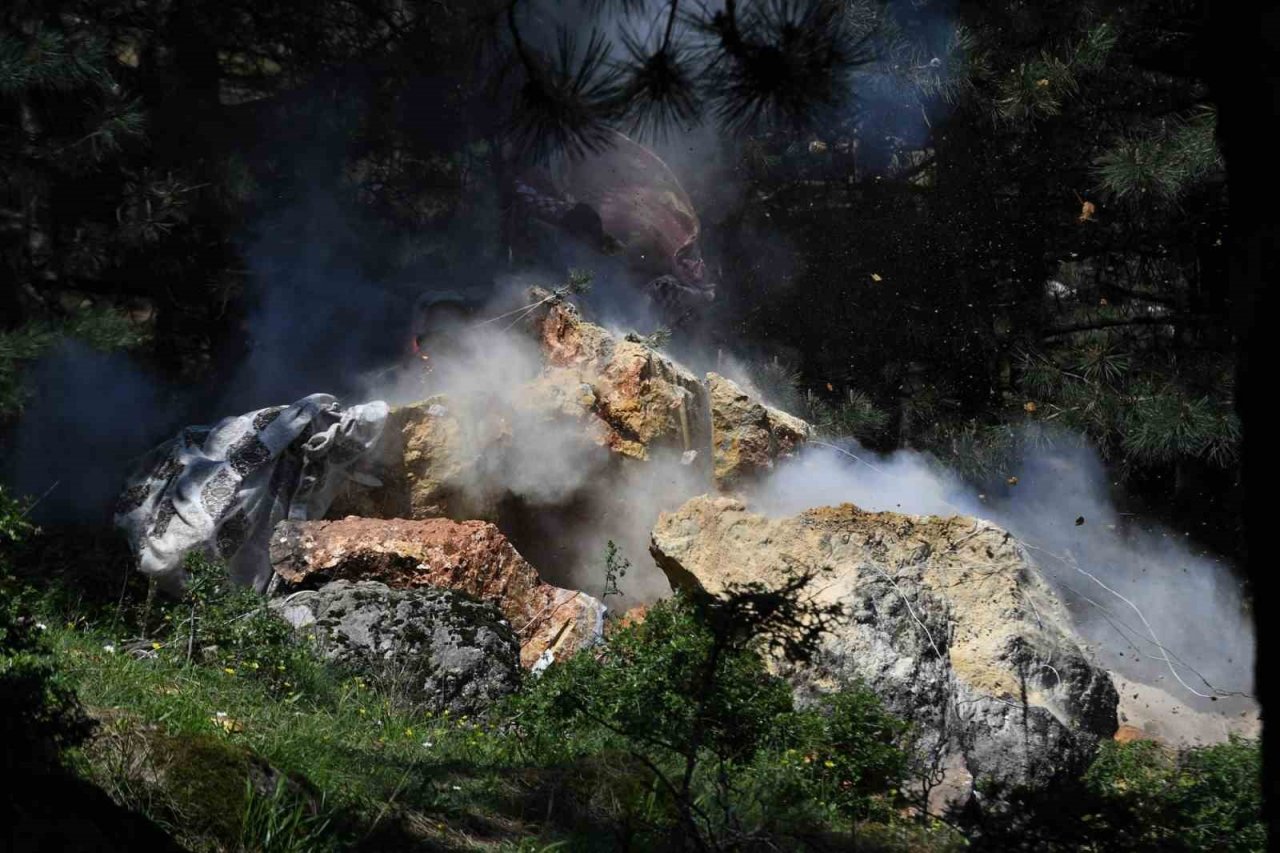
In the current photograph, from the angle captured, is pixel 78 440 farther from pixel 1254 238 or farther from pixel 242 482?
pixel 1254 238

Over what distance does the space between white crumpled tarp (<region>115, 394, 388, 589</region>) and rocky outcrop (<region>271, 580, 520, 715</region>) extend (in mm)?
752

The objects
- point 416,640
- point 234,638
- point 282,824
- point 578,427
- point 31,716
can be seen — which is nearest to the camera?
point 31,716

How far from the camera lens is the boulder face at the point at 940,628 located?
546 centimetres

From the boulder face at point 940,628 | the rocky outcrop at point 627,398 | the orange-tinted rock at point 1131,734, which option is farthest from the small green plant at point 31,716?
the orange-tinted rock at point 1131,734

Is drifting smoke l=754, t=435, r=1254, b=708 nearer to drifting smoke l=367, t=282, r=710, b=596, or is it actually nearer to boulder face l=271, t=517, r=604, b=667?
drifting smoke l=367, t=282, r=710, b=596

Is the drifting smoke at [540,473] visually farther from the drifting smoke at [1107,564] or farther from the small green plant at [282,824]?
the small green plant at [282,824]

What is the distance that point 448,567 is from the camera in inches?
261

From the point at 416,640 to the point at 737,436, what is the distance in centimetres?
269

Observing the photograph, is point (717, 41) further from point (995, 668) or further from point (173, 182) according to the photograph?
point (173, 182)

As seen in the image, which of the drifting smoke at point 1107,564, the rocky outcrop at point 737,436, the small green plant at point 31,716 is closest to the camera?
the small green plant at point 31,716

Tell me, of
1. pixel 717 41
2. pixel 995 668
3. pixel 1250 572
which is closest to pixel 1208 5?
pixel 1250 572

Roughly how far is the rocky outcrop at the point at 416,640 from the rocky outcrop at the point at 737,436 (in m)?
2.09

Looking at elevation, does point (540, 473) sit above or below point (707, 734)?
above

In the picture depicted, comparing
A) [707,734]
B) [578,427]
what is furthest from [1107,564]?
[707,734]
